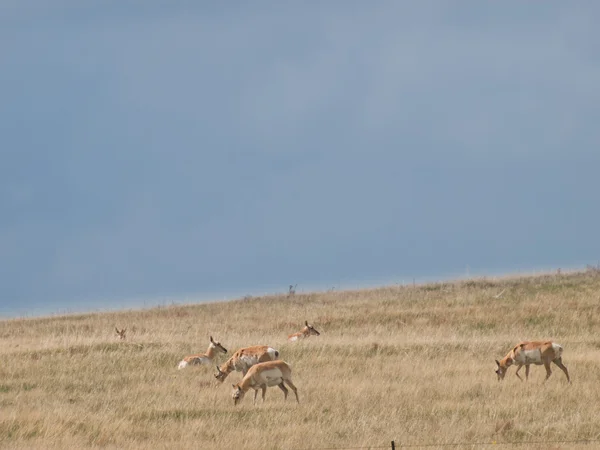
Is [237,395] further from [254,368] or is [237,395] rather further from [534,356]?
[534,356]

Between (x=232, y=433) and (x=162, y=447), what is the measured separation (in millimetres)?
1347

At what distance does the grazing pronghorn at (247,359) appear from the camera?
65.8ft

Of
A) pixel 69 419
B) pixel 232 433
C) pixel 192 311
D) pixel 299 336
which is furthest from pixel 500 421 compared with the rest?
pixel 192 311

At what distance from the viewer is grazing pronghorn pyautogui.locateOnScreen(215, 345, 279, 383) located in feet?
65.8

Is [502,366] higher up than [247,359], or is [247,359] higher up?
[247,359]

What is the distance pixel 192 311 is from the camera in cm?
4447

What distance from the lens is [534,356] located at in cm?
2014

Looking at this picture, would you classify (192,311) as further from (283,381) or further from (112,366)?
(283,381)

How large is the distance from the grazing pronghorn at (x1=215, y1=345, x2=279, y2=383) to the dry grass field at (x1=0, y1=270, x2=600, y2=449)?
320 mm

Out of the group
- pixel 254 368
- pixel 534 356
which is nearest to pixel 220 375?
pixel 254 368

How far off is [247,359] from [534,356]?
6.29 metres

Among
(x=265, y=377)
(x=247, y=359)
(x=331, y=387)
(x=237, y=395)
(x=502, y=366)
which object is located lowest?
(x=237, y=395)

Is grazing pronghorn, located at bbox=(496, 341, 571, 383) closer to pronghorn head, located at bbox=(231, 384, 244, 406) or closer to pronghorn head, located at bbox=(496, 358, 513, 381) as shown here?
pronghorn head, located at bbox=(496, 358, 513, 381)

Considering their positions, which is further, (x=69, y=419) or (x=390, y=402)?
(x=390, y=402)
